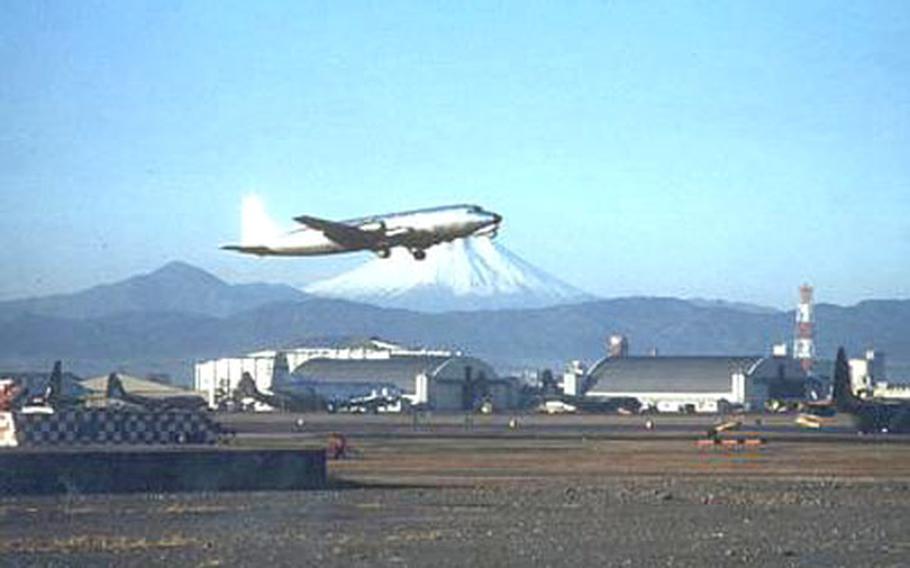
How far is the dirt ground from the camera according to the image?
90.8ft

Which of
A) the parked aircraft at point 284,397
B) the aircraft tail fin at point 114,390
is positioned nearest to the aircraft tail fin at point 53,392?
the aircraft tail fin at point 114,390

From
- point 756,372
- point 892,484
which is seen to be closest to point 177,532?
point 892,484

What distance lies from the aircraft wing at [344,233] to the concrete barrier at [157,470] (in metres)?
38.5

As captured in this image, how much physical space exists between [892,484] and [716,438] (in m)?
32.2

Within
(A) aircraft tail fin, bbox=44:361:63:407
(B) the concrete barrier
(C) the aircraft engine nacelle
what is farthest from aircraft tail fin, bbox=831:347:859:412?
(B) the concrete barrier

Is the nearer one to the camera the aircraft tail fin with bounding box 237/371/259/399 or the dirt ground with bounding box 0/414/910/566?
the dirt ground with bounding box 0/414/910/566

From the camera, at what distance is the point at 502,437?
284 ft

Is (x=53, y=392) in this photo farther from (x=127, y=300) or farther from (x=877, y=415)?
(x=877, y=415)

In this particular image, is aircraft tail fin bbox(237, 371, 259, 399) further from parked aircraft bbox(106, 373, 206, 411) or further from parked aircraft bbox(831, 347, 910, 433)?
parked aircraft bbox(831, 347, 910, 433)

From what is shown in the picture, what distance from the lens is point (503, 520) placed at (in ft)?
114

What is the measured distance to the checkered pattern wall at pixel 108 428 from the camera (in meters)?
56.1

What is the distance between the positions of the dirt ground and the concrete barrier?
1.32 m

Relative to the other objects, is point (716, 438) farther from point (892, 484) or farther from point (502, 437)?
point (892, 484)

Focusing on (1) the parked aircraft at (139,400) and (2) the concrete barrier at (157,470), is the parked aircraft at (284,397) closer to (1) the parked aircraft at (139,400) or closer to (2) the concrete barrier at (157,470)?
(1) the parked aircraft at (139,400)
